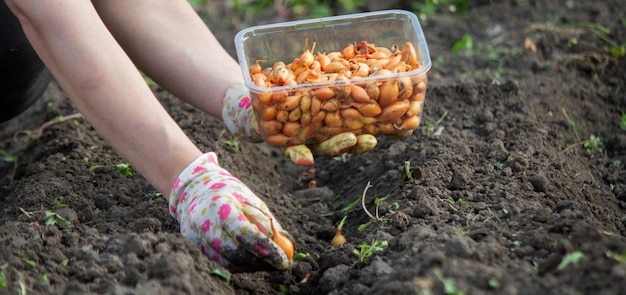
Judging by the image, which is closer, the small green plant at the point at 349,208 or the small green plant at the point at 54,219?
the small green plant at the point at 54,219

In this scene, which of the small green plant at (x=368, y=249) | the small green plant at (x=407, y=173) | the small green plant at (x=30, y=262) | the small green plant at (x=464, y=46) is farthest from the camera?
the small green plant at (x=464, y=46)

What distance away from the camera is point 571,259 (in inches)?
66.8

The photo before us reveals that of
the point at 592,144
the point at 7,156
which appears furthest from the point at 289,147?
the point at 7,156

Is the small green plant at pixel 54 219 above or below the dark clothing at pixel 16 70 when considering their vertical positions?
below

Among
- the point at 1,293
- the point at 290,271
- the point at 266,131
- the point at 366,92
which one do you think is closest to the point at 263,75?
the point at 266,131

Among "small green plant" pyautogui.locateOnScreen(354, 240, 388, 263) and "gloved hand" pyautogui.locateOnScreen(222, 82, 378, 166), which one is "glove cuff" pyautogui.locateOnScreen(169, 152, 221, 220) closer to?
"gloved hand" pyautogui.locateOnScreen(222, 82, 378, 166)

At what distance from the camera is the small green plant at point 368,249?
200cm

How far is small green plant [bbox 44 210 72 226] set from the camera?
7.07 feet

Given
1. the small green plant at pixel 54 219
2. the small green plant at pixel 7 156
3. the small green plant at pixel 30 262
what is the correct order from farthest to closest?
the small green plant at pixel 7 156
the small green plant at pixel 54 219
the small green plant at pixel 30 262

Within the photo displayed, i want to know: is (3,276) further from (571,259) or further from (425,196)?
(571,259)

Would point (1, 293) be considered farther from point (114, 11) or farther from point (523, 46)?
point (523, 46)

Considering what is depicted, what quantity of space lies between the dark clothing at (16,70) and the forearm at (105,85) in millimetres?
578

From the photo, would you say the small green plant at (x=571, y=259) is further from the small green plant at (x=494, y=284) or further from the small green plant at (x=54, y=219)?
the small green plant at (x=54, y=219)

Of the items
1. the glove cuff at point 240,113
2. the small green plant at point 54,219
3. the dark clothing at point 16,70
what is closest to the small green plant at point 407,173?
the glove cuff at point 240,113
